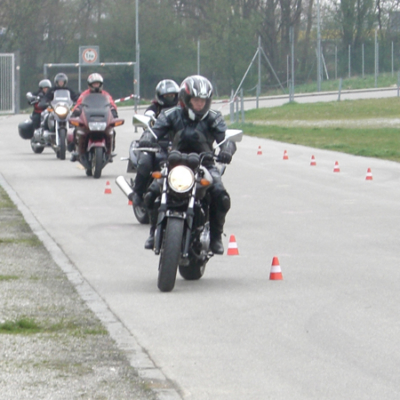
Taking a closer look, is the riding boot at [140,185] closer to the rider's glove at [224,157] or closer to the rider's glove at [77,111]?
the rider's glove at [224,157]

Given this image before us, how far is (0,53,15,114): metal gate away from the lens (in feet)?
149

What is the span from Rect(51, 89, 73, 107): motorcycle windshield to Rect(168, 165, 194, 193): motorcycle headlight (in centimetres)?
1405

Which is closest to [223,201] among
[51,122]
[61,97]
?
[61,97]

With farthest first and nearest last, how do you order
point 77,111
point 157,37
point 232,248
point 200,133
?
1. point 157,37
2. point 77,111
3. point 232,248
4. point 200,133

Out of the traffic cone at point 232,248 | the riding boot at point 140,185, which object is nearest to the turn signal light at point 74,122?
the riding boot at point 140,185

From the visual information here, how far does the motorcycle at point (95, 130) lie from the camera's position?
57.6 ft

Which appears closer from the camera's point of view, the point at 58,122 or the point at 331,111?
the point at 58,122

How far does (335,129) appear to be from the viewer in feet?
102

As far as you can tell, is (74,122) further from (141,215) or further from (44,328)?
(44,328)

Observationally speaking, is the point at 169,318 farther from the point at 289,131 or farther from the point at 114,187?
the point at 289,131

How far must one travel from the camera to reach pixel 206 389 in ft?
17.1

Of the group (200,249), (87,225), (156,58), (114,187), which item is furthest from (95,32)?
(200,249)

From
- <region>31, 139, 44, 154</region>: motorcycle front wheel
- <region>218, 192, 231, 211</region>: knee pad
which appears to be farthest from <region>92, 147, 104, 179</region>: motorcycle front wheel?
<region>218, 192, 231, 211</region>: knee pad

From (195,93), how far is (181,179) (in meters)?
0.78
